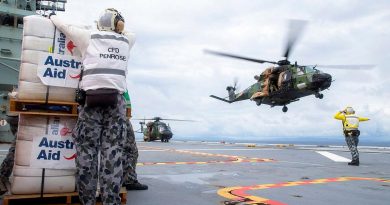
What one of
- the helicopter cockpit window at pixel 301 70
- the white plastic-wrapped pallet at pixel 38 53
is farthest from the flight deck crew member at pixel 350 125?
the helicopter cockpit window at pixel 301 70

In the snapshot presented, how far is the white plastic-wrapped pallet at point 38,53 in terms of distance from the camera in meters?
3.39

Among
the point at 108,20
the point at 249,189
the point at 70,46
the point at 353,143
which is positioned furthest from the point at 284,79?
the point at 108,20

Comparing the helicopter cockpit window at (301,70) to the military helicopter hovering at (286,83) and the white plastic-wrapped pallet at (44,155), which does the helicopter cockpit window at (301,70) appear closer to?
the military helicopter hovering at (286,83)

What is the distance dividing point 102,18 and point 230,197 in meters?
2.42

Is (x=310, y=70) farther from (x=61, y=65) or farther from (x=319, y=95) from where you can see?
(x=61, y=65)

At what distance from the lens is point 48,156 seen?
11.2ft

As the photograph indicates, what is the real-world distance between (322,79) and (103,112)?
18.5 metres

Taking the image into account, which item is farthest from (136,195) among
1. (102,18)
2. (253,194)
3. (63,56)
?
(102,18)

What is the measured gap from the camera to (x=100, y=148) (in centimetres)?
329

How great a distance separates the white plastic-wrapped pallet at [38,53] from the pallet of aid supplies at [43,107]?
52 mm

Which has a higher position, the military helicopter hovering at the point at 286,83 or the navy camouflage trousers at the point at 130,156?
the military helicopter hovering at the point at 286,83

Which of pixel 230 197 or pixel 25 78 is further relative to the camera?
pixel 230 197

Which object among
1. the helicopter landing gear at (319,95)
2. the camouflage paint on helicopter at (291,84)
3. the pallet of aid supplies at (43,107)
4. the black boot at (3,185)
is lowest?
the black boot at (3,185)

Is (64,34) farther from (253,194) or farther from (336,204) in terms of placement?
(336,204)
